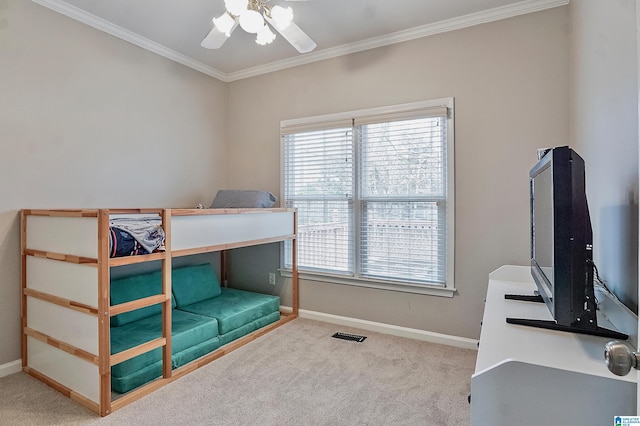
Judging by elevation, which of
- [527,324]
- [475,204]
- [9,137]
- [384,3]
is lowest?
[527,324]

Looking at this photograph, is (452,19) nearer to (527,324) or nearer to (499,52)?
(499,52)

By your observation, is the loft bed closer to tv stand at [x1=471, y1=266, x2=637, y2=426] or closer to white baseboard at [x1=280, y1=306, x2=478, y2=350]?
white baseboard at [x1=280, y1=306, x2=478, y2=350]

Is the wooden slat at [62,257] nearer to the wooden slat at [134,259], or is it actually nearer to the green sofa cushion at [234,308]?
the wooden slat at [134,259]

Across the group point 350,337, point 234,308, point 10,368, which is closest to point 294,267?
point 234,308

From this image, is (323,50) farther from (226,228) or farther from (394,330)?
(394,330)

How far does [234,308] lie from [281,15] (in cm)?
228

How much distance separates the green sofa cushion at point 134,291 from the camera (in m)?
2.58

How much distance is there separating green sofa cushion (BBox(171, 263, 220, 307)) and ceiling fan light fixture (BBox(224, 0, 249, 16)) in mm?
2240

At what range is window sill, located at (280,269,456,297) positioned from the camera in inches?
114

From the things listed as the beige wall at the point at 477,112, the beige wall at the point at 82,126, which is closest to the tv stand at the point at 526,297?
the beige wall at the point at 477,112

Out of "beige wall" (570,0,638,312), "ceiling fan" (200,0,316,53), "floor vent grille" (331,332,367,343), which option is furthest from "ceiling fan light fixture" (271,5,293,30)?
"floor vent grille" (331,332,367,343)

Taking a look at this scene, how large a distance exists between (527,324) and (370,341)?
5.98 ft

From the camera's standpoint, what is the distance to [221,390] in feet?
7.13

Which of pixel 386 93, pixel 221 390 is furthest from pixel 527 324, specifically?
pixel 386 93
